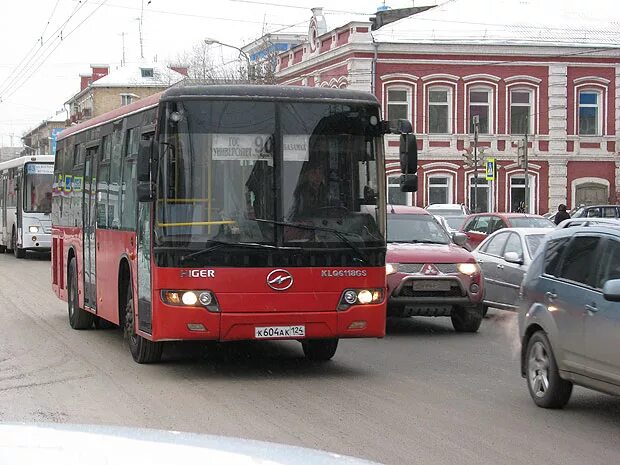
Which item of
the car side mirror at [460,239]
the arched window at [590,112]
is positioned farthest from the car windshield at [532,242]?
the arched window at [590,112]

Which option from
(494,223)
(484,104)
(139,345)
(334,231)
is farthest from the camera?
(484,104)

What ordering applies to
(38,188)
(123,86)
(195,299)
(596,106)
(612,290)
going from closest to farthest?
(612,290) < (195,299) < (38,188) < (596,106) < (123,86)

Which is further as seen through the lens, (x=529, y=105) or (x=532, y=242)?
(x=529, y=105)

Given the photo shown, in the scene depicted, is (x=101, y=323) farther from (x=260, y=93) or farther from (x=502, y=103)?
(x=502, y=103)

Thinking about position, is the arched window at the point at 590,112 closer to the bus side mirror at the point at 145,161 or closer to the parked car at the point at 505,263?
the parked car at the point at 505,263

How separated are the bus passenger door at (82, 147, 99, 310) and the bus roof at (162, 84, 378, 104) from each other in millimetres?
3846

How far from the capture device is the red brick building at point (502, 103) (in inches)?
2069

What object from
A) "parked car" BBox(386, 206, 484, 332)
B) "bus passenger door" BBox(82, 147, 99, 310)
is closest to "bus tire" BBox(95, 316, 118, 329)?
"bus passenger door" BBox(82, 147, 99, 310)

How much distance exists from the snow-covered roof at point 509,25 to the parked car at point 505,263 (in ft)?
113

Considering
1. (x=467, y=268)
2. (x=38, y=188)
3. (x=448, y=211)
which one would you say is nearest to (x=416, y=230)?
(x=467, y=268)

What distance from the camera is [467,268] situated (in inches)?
622

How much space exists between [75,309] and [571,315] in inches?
335

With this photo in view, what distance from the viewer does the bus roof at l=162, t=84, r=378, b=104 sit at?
11102 millimetres

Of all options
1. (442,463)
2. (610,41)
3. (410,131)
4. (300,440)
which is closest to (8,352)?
(410,131)
